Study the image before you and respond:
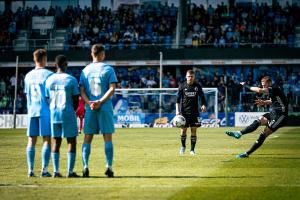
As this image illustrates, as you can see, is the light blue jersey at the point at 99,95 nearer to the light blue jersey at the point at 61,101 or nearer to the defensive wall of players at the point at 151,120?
the light blue jersey at the point at 61,101

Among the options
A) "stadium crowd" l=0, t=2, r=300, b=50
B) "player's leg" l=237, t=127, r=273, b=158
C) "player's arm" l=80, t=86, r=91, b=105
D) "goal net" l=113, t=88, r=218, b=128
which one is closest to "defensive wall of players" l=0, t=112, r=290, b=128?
"goal net" l=113, t=88, r=218, b=128

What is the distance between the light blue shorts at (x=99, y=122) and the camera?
1300 cm

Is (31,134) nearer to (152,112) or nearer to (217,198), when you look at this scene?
(217,198)

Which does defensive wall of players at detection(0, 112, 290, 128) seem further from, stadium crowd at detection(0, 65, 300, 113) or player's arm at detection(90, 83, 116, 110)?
player's arm at detection(90, 83, 116, 110)

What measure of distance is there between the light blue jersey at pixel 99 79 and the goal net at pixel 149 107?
31.5 meters

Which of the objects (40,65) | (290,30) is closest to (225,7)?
(290,30)

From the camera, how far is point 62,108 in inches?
511

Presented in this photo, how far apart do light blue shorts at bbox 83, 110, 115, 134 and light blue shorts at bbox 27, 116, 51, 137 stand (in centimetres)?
74

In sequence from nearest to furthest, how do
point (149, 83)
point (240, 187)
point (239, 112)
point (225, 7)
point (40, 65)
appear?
point (240, 187), point (40, 65), point (239, 112), point (149, 83), point (225, 7)

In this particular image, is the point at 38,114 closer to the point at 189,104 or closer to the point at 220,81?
the point at 189,104

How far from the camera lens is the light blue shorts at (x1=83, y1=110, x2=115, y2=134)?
13000 millimetres

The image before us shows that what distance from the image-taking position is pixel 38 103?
523 inches

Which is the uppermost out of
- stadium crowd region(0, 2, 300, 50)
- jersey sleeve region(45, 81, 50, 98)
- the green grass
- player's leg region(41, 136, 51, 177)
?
stadium crowd region(0, 2, 300, 50)

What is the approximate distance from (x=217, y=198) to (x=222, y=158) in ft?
25.8
